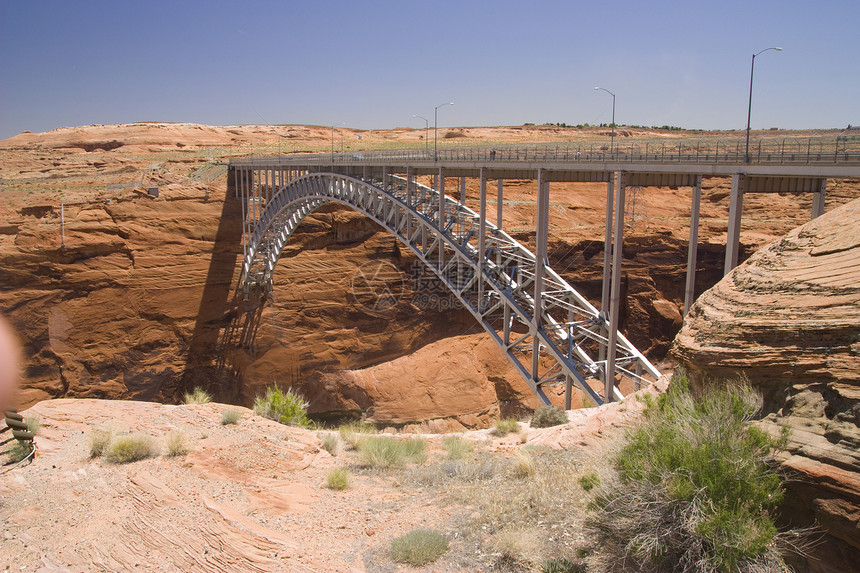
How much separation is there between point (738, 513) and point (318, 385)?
2797cm

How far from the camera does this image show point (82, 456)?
32.8 feet

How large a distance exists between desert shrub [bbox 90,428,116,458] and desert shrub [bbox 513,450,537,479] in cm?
693

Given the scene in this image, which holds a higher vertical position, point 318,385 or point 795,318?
point 795,318

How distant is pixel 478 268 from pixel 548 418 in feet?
22.6

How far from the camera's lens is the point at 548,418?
14.4m

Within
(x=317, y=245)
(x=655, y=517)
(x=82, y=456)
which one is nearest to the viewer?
(x=655, y=517)

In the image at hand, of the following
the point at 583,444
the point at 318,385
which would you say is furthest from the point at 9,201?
the point at 583,444

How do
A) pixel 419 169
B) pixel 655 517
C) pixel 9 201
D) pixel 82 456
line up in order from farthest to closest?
pixel 9 201
pixel 419 169
pixel 82 456
pixel 655 517

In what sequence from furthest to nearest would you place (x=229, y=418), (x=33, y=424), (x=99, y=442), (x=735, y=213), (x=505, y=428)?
(x=505, y=428), (x=735, y=213), (x=229, y=418), (x=33, y=424), (x=99, y=442)

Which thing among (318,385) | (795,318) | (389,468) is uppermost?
(795,318)

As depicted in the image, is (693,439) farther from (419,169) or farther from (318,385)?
(318,385)

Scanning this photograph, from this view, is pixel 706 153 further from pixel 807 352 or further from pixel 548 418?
pixel 807 352

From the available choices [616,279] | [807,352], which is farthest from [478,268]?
[807,352]

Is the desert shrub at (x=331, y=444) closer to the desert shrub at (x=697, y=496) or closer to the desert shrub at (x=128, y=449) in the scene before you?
the desert shrub at (x=128, y=449)
